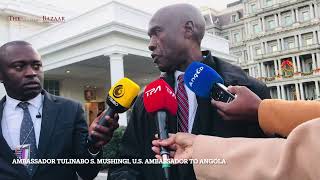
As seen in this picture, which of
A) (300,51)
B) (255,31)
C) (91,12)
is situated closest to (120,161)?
(91,12)

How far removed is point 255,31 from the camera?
192 ft

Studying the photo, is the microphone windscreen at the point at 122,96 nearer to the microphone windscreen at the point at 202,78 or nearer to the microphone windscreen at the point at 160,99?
the microphone windscreen at the point at 160,99

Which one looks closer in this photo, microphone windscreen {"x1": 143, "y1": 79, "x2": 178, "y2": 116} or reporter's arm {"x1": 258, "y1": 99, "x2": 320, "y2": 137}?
reporter's arm {"x1": 258, "y1": 99, "x2": 320, "y2": 137}

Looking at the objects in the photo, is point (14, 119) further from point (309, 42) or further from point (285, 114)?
point (309, 42)

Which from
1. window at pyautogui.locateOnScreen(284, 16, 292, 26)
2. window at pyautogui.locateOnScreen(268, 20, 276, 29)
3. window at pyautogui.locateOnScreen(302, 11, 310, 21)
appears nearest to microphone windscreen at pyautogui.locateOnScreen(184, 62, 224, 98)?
window at pyautogui.locateOnScreen(302, 11, 310, 21)

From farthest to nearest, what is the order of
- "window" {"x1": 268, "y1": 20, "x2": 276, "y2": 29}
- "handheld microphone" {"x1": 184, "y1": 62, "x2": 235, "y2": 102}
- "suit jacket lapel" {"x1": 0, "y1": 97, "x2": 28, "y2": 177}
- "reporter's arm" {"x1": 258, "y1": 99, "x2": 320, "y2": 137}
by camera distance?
"window" {"x1": 268, "y1": 20, "x2": 276, "y2": 29}, "suit jacket lapel" {"x1": 0, "y1": 97, "x2": 28, "y2": 177}, "handheld microphone" {"x1": 184, "y1": 62, "x2": 235, "y2": 102}, "reporter's arm" {"x1": 258, "y1": 99, "x2": 320, "y2": 137}

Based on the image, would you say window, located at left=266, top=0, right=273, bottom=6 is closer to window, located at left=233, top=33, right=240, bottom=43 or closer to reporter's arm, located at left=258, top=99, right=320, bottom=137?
window, located at left=233, top=33, right=240, bottom=43

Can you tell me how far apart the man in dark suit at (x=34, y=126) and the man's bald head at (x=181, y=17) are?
3.21 ft

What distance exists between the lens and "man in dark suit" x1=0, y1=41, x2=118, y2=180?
7.90 feet

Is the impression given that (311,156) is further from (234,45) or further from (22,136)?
(234,45)

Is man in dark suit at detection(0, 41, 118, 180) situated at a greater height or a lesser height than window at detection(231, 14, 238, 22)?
lesser

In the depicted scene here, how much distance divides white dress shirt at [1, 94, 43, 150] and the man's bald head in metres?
1.09

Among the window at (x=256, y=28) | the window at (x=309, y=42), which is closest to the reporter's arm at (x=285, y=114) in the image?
the window at (x=309, y=42)

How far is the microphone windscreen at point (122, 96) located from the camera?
213 cm
